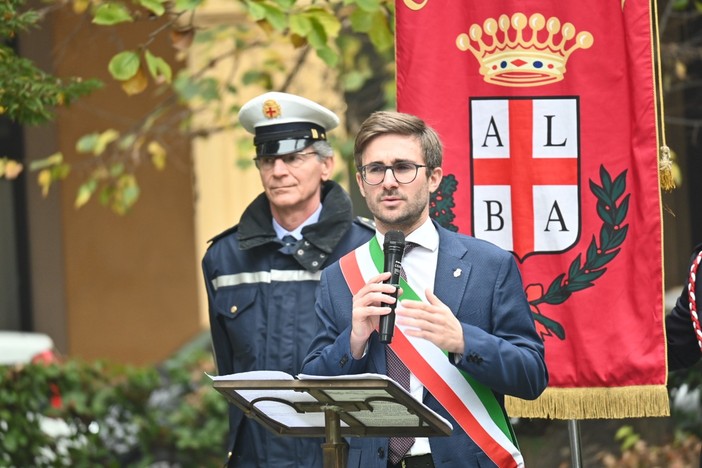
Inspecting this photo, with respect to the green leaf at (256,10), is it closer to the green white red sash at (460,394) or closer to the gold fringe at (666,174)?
the gold fringe at (666,174)

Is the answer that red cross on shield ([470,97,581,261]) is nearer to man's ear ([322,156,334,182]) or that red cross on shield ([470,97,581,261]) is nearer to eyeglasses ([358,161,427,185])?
man's ear ([322,156,334,182])

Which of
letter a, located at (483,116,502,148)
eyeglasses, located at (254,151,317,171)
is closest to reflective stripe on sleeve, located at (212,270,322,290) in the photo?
eyeglasses, located at (254,151,317,171)

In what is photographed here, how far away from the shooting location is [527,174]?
5512mm

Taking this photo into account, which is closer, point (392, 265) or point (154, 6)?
point (392, 265)

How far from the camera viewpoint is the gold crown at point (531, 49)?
5539 millimetres

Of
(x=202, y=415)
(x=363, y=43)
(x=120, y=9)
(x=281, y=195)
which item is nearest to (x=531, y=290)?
(x=281, y=195)

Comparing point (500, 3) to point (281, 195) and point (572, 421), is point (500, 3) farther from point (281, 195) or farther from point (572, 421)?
point (572, 421)

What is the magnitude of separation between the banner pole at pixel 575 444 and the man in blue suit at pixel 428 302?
111 cm

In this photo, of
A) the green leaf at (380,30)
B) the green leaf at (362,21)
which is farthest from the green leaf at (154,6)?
the green leaf at (380,30)

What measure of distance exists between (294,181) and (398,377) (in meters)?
1.56

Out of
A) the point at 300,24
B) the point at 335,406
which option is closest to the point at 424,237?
the point at 335,406

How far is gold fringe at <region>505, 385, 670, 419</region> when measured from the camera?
5.45 m

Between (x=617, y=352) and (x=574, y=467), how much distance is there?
19.1 inches

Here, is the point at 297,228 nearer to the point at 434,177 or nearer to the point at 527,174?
the point at 527,174
